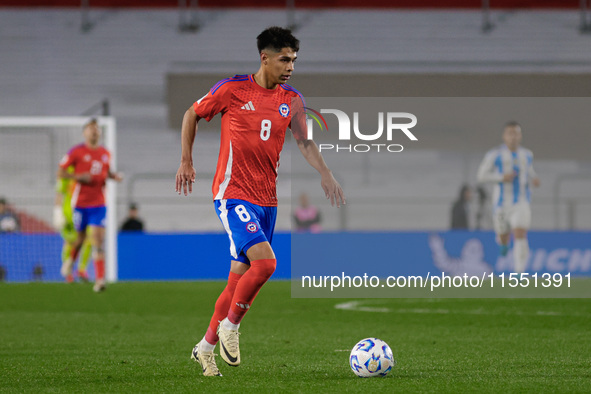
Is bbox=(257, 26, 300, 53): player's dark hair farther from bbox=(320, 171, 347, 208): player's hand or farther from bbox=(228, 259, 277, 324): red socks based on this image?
bbox=(228, 259, 277, 324): red socks

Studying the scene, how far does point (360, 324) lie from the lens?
9.23m

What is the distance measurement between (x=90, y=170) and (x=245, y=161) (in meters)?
8.79

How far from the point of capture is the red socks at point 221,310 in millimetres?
5879

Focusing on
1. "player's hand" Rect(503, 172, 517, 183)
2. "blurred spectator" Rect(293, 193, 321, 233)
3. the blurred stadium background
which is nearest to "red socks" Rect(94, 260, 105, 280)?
"blurred spectator" Rect(293, 193, 321, 233)

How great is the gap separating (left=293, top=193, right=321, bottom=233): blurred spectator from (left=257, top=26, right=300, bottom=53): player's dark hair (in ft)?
41.3

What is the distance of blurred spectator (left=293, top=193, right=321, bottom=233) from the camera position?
61.1ft

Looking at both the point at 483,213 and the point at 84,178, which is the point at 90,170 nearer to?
the point at 84,178

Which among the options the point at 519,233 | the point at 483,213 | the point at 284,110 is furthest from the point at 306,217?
the point at 284,110

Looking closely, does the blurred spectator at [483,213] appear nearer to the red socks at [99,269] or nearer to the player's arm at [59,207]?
the player's arm at [59,207]

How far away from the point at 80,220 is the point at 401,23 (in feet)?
40.0

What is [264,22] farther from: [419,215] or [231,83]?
[231,83]

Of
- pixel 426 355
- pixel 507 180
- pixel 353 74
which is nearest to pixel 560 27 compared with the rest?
pixel 353 74

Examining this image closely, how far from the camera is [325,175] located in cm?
615

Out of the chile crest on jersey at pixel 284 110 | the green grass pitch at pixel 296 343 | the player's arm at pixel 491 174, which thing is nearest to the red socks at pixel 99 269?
the green grass pitch at pixel 296 343
